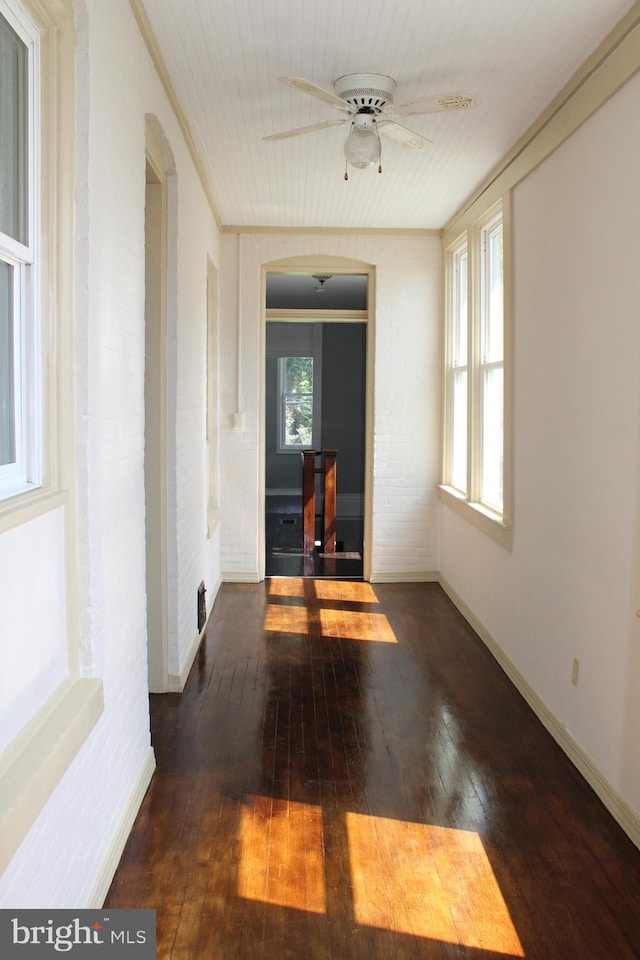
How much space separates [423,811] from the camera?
9.57ft

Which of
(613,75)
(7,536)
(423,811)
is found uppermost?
(613,75)

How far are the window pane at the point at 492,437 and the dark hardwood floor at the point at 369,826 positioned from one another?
3.64ft

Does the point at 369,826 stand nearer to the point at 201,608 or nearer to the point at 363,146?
the point at 201,608

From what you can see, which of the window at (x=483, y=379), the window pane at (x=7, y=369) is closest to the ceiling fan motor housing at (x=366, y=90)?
the window at (x=483, y=379)

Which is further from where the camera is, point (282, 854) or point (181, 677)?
point (181, 677)

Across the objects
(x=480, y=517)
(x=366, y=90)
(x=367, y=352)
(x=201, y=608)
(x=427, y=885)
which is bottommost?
(x=427, y=885)

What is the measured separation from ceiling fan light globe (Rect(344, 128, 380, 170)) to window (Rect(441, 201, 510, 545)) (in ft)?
4.94

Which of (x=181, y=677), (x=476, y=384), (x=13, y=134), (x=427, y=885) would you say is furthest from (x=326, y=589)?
(x=13, y=134)

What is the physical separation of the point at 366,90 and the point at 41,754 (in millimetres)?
2826

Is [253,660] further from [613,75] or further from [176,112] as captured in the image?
[613,75]

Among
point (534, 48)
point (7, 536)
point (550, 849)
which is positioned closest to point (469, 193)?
point (534, 48)

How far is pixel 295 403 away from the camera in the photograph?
481 inches

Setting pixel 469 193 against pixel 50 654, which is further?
pixel 469 193

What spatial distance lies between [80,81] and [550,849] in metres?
2.63
